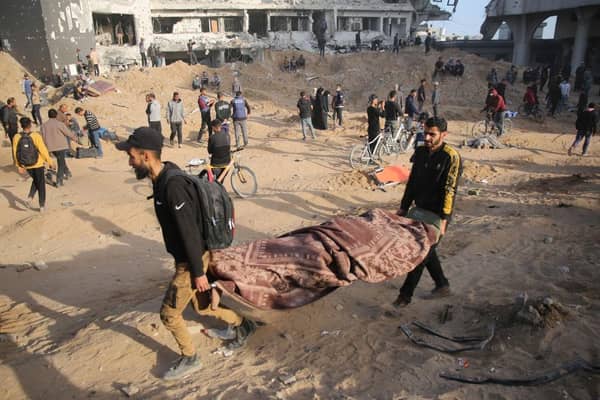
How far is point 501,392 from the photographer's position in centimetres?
312

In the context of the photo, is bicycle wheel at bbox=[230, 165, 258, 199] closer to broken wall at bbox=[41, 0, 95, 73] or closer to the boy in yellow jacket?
the boy in yellow jacket

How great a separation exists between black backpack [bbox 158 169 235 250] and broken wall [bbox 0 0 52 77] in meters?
24.6

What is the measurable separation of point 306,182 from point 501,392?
8.32 m

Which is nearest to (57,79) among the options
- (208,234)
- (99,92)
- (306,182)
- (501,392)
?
(99,92)

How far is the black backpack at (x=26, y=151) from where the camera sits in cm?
855

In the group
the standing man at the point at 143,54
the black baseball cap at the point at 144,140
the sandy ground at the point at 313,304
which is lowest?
the sandy ground at the point at 313,304

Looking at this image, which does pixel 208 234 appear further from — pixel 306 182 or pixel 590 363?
pixel 306 182

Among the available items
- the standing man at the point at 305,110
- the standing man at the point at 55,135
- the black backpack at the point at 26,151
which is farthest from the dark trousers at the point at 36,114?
the standing man at the point at 305,110

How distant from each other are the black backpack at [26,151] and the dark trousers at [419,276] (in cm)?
765

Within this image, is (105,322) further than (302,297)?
Yes

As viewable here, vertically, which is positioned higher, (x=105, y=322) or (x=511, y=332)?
(x=511, y=332)

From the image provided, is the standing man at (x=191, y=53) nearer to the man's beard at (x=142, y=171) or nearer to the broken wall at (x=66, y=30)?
the broken wall at (x=66, y=30)

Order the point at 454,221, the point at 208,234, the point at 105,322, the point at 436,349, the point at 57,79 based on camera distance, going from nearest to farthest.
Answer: the point at 208,234, the point at 436,349, the point at 105,322, the point at 454,221, the point at 57,79

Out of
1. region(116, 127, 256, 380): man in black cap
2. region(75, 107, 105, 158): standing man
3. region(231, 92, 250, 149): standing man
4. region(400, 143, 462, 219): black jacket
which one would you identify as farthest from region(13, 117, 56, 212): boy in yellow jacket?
region(400, 143, 462, 219): black jacket
